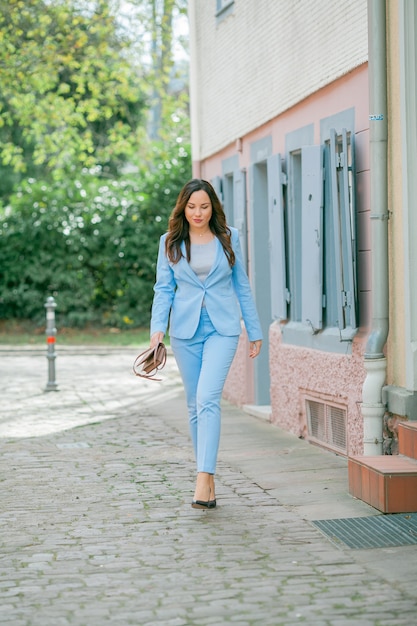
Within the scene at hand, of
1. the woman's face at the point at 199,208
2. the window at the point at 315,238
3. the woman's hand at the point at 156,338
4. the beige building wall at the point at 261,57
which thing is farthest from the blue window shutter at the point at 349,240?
the woman's hand at the point at 156,338

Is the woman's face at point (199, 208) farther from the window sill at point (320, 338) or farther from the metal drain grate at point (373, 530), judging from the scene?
the window sill at point (320, 338)

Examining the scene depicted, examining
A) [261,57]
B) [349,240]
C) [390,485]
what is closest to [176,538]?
[390,485]

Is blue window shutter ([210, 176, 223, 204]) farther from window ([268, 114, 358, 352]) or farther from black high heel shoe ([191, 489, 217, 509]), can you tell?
black high heel shoe ([191, 489, 217, 509])

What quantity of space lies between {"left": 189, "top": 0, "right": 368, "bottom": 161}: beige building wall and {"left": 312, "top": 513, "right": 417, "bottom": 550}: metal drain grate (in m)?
3.46

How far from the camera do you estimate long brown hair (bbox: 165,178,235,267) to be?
7172mm

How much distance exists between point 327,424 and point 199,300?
2812mm

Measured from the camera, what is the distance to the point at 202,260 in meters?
7.19

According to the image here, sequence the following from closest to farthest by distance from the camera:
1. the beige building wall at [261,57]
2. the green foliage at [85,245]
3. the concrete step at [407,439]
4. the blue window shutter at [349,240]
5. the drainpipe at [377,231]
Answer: the concrete step at [407,439], the drainpipe at [377,231], the blue window shutter at [349,240], the beige building wall at [261,57], the green foliage at [85,245]

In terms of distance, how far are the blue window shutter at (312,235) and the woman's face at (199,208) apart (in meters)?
2.25

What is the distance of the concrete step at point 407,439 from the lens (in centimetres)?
725

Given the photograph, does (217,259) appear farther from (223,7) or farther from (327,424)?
(223,7)

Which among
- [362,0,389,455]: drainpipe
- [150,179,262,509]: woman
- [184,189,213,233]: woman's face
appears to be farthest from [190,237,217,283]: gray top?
[362,0,389,455]: drainpipe

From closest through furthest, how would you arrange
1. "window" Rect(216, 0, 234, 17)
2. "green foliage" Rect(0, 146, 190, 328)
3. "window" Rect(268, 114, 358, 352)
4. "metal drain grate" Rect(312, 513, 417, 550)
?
"metal drain grate" Rect(312, 513, 417, 550), "window" Rect(268, 114, 358, 352), "window" Rect(216, 0, 234, 17), "green foliage" Rect(0, 146, 190, 328)

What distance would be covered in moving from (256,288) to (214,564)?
A: 21.7ft
